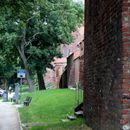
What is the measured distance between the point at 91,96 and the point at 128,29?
4.21m

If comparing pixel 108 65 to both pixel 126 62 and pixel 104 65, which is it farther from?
pixel 126 62

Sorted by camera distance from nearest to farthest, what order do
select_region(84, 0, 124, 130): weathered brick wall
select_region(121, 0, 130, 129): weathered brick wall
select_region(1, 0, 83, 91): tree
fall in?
select_region(121, 0, 130, 129): weathered brick wall < select_region(84, 0, 124, 130): weathered brick wall < select_region(1, 0, 83, 91): tree

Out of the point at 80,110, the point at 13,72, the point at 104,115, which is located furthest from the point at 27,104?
the point at 13,72

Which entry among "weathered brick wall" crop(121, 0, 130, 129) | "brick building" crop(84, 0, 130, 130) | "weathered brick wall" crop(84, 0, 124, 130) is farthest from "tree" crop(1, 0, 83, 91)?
"weathered brick wall" crop(121, 0, 130, 129)

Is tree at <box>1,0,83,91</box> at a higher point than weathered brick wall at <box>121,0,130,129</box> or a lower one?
higher

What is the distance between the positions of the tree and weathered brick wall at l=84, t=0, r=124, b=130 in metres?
25.0

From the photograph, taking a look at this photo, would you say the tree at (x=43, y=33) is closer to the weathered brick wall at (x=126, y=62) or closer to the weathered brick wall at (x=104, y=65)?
the weathered brick wall at (x=104, y=65)

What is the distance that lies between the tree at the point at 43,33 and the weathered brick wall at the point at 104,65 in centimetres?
2500

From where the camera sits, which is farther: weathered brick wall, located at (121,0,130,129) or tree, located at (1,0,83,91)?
tree, located at (1,0,83,91)

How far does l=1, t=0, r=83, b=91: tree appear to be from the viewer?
122ft

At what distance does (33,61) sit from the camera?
40.8 metres

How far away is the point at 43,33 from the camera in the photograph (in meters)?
39.3

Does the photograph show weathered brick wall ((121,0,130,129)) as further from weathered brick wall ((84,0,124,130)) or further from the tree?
the tree

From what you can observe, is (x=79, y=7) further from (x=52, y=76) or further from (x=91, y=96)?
(x=52, y=76)
